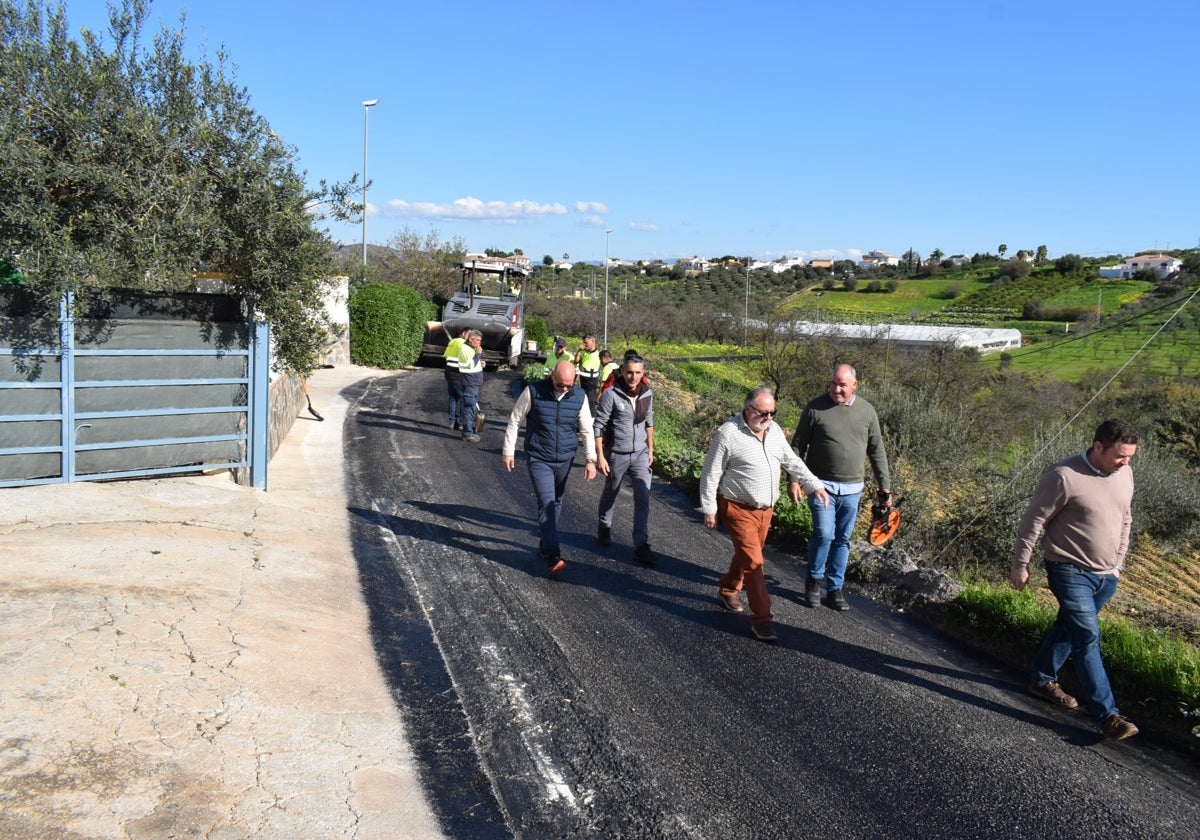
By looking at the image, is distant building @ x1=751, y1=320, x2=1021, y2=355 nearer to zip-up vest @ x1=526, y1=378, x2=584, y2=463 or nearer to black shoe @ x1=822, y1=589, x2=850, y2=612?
black shoe @ x1=822, y1=589, x2=850, y2=612

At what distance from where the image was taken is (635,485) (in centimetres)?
838

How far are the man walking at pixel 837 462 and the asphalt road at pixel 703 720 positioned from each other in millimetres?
325

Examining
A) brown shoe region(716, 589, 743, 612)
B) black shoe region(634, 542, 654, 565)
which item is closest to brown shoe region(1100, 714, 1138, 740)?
brown shoe region(716, 589, 743, 612)

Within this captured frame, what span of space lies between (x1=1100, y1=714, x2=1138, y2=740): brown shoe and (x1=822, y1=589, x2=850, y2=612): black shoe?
7.49ft

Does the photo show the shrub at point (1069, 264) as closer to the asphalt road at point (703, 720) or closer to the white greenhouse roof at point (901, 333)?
the white greenhouse roof at point (901, 333)

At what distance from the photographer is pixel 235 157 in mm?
8867

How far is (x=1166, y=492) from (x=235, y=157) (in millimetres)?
13599

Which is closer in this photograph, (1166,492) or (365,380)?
(1166,492)

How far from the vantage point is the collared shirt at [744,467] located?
6.51 meters

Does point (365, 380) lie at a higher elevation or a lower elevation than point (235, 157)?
lower

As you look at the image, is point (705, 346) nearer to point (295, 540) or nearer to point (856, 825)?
point (295, 540)

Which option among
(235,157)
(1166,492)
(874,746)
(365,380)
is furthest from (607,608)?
(365,380)

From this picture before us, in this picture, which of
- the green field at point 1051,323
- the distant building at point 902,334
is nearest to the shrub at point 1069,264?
the green field at point 1051,323

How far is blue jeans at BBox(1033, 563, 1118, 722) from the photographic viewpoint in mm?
5176
